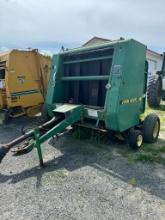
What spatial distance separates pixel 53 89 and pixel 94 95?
0.94 m

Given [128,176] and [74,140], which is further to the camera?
[74,140]

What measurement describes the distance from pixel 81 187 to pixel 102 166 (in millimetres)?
752

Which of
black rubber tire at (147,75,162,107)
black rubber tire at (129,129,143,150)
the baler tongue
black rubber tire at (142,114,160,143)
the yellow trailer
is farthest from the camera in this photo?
black rubber tire at (147,75,162,107)

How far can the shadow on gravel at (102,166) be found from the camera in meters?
3.21

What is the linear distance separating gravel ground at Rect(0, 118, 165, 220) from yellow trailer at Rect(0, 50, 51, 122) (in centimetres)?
268

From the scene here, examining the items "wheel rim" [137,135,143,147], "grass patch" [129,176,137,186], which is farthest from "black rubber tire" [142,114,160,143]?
"grass patch" [129,176,137,186]

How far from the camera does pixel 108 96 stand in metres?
4.02

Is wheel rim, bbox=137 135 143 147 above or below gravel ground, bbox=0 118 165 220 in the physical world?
above

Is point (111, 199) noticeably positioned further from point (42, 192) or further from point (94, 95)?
point (94, 95)

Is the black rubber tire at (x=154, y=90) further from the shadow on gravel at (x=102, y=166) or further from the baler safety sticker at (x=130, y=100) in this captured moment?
the shadow on gravel at (x=102, y=166)

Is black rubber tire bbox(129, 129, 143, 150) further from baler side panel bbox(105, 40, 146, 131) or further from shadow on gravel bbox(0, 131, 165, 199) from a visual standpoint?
shadow on gravel bbox(0, 131, 165, 199)

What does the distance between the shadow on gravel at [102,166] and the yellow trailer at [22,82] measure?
8.28 ft

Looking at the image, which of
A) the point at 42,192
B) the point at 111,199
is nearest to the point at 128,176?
the point at 111,199

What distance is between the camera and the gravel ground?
A: 2572 mm
